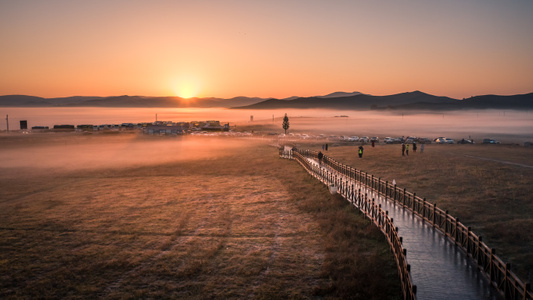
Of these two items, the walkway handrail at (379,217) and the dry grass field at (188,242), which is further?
the dry grass field at (188,242)

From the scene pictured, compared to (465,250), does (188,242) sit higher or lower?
lower

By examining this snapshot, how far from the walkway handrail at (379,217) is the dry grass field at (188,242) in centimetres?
53

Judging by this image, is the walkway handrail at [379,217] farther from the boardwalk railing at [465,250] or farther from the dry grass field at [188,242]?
the dry grass field at [188,242]

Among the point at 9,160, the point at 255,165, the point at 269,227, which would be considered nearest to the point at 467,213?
the point at 269,227

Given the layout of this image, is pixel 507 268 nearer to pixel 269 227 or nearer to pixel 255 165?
pixel 269 227

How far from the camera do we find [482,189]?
25.6 metres

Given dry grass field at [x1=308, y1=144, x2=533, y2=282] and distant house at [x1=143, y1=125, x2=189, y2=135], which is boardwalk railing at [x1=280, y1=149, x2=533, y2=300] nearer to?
dry grass field at [x1=308, y1=144, x2=533, y2=282]

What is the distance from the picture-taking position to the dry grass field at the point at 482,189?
52.4 ft

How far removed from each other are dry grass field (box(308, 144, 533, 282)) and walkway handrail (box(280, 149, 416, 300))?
176 inches

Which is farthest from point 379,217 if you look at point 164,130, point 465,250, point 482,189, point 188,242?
point 164,130

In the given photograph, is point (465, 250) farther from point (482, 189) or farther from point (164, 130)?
point (164, 130)

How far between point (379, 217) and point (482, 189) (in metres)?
13.1

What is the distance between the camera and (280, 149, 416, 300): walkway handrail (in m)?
10.6

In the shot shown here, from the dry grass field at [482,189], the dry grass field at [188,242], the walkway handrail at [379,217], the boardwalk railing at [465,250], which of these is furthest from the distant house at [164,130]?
the boardwalk railing at [465,250]
